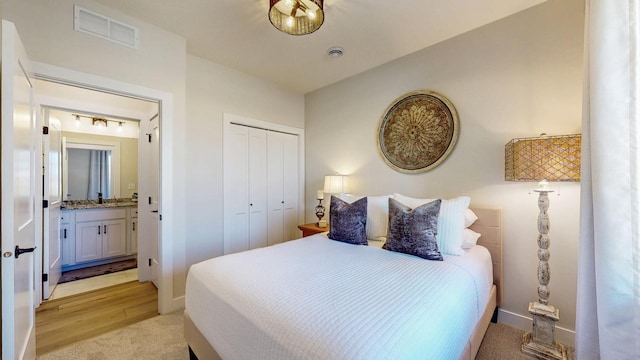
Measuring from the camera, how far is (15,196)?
1.25 meters

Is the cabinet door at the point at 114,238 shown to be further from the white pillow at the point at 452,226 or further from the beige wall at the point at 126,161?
the white pillow at the point at 452,226

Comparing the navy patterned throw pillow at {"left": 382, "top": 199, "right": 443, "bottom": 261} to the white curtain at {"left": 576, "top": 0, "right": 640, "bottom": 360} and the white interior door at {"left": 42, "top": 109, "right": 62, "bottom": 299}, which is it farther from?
the white interior door at {"left": 42, "top": 109, "right": 62, "bottom": 299}

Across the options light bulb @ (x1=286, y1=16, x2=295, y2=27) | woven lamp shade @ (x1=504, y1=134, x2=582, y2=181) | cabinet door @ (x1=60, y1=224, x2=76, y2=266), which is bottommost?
cabinet door @ (x1=60, y1=224, x2=76, y2=266)

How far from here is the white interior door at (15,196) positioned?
3.82ft

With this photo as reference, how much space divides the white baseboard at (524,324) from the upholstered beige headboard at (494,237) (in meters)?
0.10

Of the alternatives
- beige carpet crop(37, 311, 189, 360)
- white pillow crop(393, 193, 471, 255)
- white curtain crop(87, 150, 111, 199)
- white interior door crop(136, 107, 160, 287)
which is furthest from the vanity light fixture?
white pillow crop(393, 193, 471, 255)

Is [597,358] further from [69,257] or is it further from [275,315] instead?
[69,257]

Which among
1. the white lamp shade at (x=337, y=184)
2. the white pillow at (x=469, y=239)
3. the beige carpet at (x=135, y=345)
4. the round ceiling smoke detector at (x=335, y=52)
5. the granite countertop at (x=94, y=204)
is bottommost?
the beige carpet at (x=135, y=345)

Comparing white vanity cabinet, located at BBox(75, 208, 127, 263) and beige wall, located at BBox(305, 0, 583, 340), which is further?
white vanity cabinet, located at BBox(75, 208, 127, 263)

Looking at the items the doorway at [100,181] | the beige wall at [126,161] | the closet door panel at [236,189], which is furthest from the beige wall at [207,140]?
the beige wall at [126,161]

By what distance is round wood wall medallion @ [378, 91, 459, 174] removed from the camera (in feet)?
8.20

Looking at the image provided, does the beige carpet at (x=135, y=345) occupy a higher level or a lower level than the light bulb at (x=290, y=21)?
lower

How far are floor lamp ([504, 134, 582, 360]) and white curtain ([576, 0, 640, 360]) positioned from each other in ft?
2.79

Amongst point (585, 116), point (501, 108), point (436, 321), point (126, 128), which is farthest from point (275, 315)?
point (126, 128)
